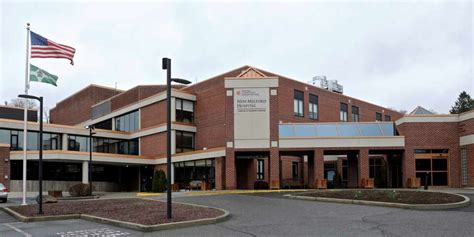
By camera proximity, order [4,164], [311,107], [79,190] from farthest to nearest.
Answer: [311,107] < [4,164] < [79,190]

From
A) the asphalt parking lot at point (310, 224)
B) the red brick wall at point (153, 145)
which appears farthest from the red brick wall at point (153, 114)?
the asphalt parking lot at point (310, 224)

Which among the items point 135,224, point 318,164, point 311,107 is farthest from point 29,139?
point 135,224

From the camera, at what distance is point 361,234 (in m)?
13.1

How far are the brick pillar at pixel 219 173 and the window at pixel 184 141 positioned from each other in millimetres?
7924

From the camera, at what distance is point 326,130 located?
131 feet

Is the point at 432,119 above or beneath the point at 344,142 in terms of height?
above

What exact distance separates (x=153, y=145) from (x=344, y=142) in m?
19.5

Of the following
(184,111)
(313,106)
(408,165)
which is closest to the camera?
(408,165)

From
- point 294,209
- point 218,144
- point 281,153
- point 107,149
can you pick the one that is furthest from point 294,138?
point 107,149

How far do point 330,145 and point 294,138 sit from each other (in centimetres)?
283

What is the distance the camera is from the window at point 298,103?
164 feet

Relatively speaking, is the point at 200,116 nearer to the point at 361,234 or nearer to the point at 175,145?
the point at 175,145

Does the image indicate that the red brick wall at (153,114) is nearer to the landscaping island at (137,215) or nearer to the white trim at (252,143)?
the white trim at (252,143)

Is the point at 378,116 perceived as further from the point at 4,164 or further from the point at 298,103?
the point at 4,164
